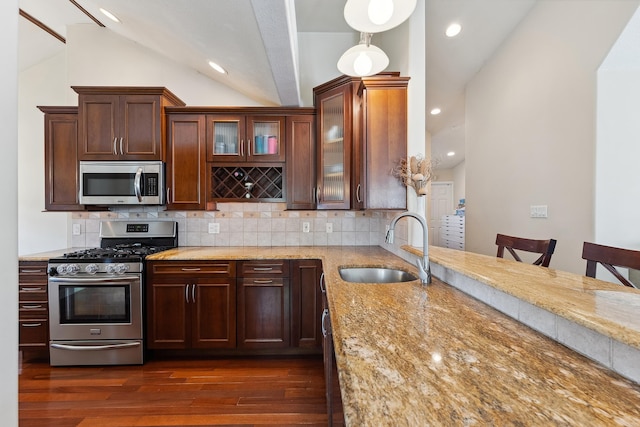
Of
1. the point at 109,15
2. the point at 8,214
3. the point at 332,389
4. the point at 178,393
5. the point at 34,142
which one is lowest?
the point at 178,393

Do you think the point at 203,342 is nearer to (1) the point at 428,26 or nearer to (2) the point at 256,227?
(2) the point at 256,227

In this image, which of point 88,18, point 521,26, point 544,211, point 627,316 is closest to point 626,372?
point 627,316

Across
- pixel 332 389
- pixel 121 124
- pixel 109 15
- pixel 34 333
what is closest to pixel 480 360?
pixel 332 389

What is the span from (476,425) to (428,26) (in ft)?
12.7

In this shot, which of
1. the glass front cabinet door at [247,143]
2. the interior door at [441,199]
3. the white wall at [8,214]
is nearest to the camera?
the white wall at [8,214]

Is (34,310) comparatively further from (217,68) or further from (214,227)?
(217,68)

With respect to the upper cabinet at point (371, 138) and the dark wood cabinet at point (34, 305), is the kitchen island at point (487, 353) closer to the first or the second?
the upper cabinet at point (371, 138)

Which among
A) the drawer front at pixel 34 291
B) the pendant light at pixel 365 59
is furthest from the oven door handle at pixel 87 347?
the pendant light at pixel 365 59

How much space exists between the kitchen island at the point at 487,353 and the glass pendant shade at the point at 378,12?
122 centimetres

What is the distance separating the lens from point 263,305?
252cm

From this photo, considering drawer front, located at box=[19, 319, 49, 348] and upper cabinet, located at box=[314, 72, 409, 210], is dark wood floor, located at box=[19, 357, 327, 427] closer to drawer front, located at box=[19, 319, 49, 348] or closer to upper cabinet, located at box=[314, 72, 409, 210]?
drawer front, located at box=[19, 319, 49, 348]

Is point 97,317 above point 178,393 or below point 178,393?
above

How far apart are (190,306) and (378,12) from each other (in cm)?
252

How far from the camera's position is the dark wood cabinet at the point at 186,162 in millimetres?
2807
